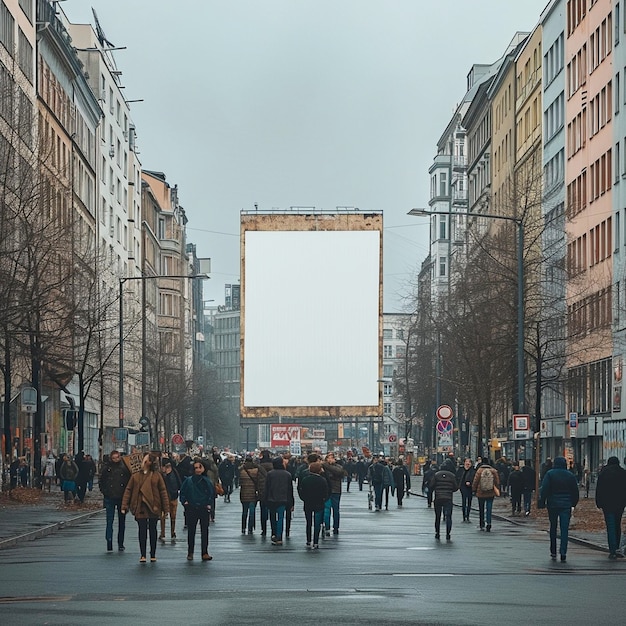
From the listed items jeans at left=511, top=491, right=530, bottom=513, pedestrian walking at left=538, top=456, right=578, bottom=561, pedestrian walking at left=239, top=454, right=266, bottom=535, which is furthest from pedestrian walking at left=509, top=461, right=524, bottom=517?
pedestrian walking at left=538, top=456, right=578, bottom=561

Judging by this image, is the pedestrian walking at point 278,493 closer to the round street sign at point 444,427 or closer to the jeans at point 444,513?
the jeans at point 444,513

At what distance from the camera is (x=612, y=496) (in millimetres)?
27766

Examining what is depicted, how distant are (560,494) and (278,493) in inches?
228

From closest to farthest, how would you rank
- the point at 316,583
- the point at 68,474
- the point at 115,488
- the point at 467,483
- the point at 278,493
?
the point at 316,583
the point at 115,488
the point at 278,493
the point at 467,483
the point at 68,474

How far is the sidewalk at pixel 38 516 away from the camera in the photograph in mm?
34812

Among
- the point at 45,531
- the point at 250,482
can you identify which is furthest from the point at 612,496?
the point at 45,531

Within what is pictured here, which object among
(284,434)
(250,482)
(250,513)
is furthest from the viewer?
(284,434)

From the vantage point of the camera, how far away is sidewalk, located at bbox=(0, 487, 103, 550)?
34812 mm

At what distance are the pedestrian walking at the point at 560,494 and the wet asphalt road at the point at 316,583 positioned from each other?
0.57 metres

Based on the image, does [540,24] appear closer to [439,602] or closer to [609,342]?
[609,342]

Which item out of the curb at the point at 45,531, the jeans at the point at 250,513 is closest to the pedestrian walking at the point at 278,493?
the jeans at the point at 250,513

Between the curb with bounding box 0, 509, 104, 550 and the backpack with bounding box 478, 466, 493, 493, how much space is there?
30.0 ft

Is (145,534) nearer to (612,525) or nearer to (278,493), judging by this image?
(278,493)

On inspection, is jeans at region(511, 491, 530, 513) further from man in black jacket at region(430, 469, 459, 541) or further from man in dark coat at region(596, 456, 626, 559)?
man in dark coat at region(596, 456, 626, 559)
